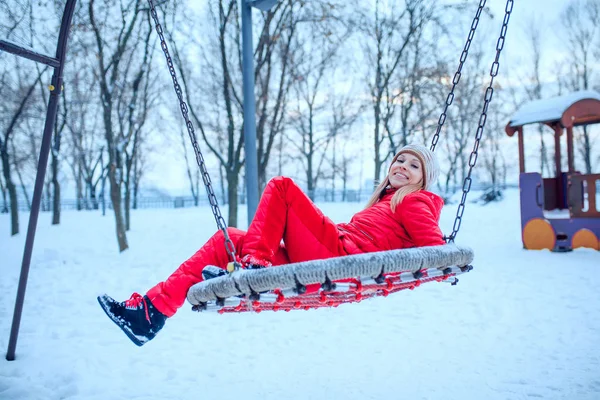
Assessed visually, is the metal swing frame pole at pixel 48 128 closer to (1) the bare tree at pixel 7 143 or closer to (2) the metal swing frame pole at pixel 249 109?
(2) the metal swing frame pole at pixel 249 109

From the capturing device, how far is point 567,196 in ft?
23.9

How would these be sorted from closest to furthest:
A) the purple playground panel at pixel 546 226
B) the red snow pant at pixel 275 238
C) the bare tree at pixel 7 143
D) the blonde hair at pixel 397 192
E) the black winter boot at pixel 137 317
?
the red snow pant at pixel 275 238 → the black winter boot at pixel 137 317 → the blonde hair at pixel 397 192 → the purple playground panel at pixel 546 226 → the bare tree at pixel 7 143

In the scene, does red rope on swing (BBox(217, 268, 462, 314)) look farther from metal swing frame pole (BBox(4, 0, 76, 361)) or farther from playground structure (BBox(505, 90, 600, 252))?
playground structure (BBox(505, 90, 600, 252))

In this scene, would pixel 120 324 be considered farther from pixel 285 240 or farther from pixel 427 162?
pixel 427 162

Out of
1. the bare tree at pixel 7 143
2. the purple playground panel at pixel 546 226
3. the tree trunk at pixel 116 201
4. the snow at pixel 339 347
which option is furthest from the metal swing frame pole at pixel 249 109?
the bare tree at pixel 7 143

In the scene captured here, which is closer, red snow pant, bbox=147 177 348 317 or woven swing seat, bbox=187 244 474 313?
woven swing seat, bbox=187 244 474 313

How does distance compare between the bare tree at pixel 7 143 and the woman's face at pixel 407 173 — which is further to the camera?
the bare tree at pixel 7 143

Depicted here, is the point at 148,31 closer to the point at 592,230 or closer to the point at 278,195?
the point at 278,195

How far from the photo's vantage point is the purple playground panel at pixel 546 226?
6906 millimetres

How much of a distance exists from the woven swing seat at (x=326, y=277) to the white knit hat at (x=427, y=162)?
2.37ft

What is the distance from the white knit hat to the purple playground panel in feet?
18.9

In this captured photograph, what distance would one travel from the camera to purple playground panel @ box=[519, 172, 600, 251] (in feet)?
22.7

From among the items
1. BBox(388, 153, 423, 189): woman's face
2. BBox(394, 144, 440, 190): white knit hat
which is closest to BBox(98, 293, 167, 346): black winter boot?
BBox(388, 153, 423, 189): woman's face

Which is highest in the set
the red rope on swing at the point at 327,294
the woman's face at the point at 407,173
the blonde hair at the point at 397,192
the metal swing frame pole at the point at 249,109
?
the metal swing frame pole at the point at 249,109
